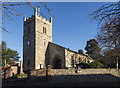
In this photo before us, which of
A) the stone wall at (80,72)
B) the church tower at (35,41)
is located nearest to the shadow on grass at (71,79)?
the stone wall at (80,72)

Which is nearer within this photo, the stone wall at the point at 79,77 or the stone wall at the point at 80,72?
the stone wall at the point at 79,77

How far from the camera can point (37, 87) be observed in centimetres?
1076

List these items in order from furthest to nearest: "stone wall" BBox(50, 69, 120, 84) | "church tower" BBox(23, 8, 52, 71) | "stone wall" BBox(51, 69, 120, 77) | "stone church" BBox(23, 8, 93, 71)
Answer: "church tower" BBox(23, 8, 52, 71) → "stone church" BBox(23, 8, 93, 71) → "stone wall" BBox(51, 69, 120, 77) → "stone wall" BBox(50, 69, 120, 84)

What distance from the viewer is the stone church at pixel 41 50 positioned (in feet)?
81.3

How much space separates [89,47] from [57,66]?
22.4 metres

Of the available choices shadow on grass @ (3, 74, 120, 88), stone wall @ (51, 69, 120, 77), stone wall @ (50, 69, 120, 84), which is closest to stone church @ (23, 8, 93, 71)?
stone wall @ (51, 69, 120, 77)

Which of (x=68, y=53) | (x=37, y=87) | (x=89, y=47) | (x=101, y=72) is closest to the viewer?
(x=37, y=87)

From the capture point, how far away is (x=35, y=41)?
25547 millimetres

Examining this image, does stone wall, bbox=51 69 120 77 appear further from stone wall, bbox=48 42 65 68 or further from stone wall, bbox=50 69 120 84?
stone wall, bbox=48 42 65 68

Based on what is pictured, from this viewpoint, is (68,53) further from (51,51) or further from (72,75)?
(72,75)

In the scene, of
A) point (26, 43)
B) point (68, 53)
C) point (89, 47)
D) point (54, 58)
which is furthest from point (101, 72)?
point (89, 47)

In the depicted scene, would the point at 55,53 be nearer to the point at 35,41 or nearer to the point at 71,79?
the point at 35,41

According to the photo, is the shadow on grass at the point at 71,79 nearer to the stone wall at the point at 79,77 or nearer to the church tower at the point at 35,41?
the stone wall at the point at 79,77

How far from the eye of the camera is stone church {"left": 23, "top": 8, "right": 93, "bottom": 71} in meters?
24.8
